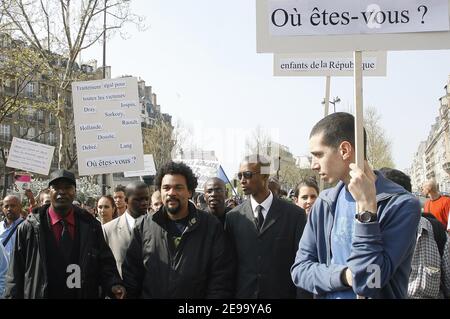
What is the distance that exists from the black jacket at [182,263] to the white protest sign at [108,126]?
2.70 meters

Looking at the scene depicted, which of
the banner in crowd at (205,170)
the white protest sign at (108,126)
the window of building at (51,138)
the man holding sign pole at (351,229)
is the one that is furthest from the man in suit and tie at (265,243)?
the window of building at (51,138)

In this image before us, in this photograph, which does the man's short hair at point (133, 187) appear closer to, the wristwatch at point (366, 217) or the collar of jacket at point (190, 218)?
the collar of jacket at point (190, 218)

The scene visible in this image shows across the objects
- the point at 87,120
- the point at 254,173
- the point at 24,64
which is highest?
the point at 24,64

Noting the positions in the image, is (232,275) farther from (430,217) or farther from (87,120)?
(87,120)

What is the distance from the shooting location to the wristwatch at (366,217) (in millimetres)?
2527

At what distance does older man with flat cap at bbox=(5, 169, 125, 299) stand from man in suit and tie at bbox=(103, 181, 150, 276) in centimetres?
101

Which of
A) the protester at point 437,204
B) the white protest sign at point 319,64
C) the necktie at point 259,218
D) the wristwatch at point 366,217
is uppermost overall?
the white protest sign at point 319,64

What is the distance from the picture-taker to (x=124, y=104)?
23.0 ft

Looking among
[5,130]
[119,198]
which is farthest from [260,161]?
[5,130]

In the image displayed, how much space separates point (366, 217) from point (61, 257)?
2521mm

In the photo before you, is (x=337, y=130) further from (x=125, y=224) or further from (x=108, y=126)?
(x=108, y=126)

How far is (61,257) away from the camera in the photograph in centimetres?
411
